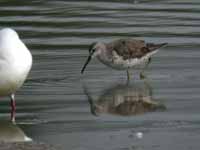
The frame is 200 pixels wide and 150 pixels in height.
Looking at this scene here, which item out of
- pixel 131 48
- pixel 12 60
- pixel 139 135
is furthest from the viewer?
pixel 131 48

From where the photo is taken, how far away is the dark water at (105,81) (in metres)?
10.8

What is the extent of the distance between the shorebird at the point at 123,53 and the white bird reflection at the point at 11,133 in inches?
144

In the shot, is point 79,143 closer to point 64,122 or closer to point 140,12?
point 64,122

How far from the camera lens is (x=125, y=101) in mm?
12648

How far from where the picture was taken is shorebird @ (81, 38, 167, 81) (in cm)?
1496

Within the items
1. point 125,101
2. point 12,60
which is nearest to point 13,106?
point 12,60

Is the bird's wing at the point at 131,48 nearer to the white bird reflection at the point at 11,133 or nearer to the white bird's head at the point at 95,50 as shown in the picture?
the white bird's head at the point at 95,50

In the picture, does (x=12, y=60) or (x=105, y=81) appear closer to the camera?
(x=12, y=60)

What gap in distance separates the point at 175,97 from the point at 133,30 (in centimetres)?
574

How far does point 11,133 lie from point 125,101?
86.9 inches

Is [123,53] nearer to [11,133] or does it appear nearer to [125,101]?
[125,101]

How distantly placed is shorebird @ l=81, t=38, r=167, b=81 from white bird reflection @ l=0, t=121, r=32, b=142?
3666 millimetres

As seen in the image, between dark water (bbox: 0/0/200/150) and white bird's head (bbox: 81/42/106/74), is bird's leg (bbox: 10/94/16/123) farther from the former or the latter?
white bird's head (bbox: 81/42/106/74)

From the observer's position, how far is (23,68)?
38.5ft
